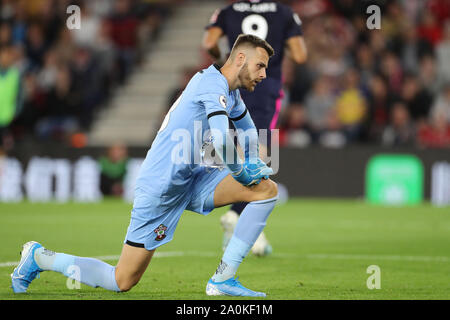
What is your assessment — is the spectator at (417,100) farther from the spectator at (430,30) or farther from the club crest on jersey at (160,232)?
the club crest on jersey at (160,232)

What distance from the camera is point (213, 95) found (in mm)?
5625

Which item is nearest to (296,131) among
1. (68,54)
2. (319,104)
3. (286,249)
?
(319,104)

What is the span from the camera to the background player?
849cm

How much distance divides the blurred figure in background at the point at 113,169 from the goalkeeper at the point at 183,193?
10.7m

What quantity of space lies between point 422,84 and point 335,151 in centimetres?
238

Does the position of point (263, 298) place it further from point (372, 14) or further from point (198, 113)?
point (372, 14)

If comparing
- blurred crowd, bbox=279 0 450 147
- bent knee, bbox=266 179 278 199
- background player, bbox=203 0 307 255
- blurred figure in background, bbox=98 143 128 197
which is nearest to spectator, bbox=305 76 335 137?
blurred crowd, bbox=279 0 450 147

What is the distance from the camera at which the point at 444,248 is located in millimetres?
9273

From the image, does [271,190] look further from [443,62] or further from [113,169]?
[443,62]

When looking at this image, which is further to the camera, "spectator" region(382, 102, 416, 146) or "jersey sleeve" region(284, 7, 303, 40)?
"spectator" region(382, 102, 416, 146)

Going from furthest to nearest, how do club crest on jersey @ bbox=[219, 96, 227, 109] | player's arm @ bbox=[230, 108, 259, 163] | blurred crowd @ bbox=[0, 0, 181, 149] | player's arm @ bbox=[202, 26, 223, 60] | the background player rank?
blurred crowd @ bbox=[0, 0, 181, 149] < player's arm @ bbox=[202, 26, 223, 60] < the background player < player's arm @ bbox=[230, 108, 259, 163] < club crest on jersey @ bbox=[219, 96, 227, 109]

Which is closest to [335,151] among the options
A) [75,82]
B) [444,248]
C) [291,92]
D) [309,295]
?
[291,92]

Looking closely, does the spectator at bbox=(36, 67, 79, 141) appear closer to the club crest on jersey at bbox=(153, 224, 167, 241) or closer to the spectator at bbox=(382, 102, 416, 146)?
the spectator at bbox=(382, 102, 416, 146)

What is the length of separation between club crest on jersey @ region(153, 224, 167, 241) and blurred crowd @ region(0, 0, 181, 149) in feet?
37.6
